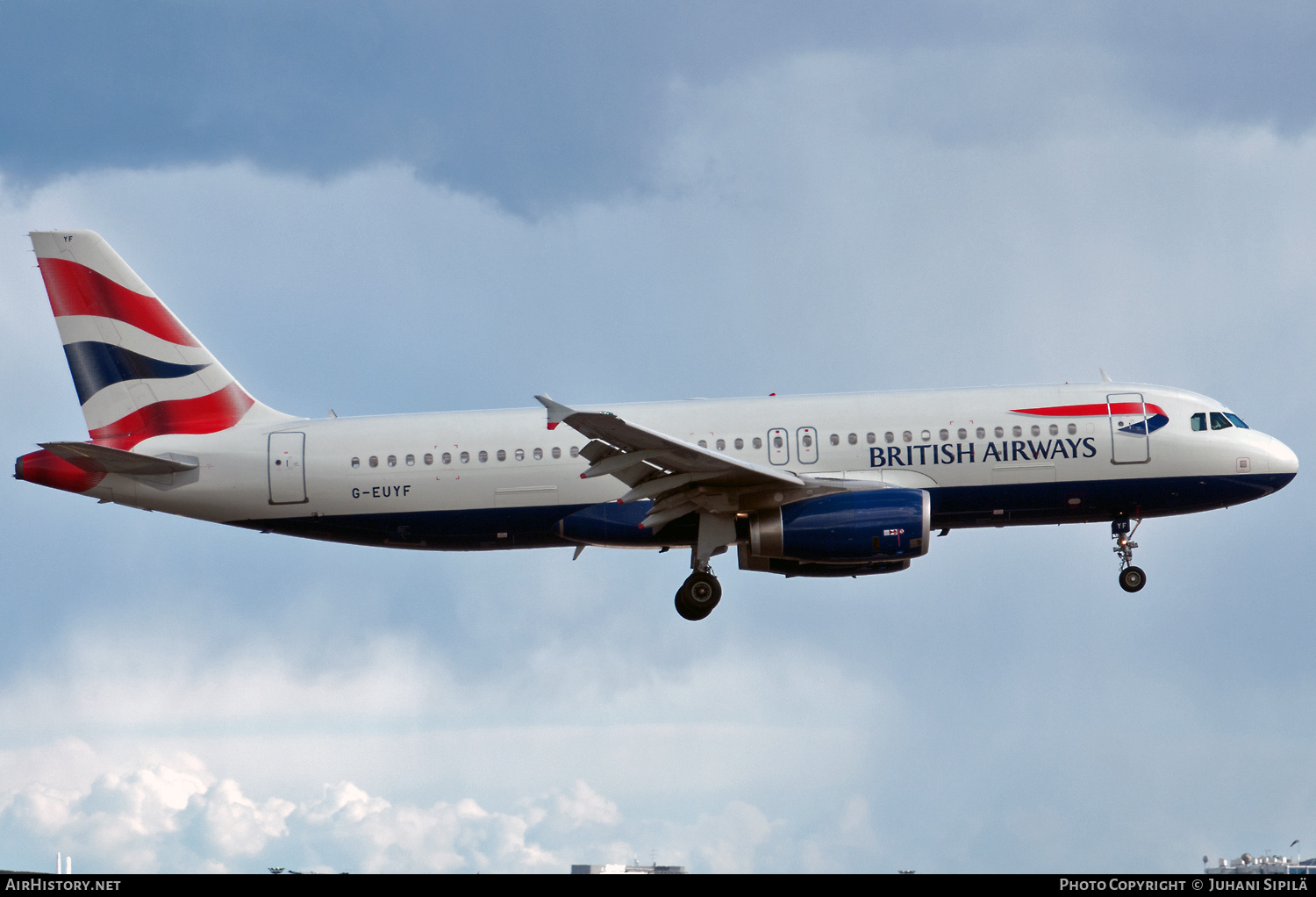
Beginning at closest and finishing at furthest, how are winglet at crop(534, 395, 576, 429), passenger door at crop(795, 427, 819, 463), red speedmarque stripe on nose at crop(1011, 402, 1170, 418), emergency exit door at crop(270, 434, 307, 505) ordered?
winglet at crop(534, 395, 576, 429), passenger door at crop(795, 427, 819, 463), red speedmarque stripe on nose at crop(1011, 402, 1170, 418), emergency exit door at crop(270, 434, 307, 505)

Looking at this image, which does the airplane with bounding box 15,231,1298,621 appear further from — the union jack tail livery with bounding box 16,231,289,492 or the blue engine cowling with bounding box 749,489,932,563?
the union jack tail livery with bounding box 16,231,289,492

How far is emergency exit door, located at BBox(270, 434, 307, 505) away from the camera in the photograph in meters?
28.2

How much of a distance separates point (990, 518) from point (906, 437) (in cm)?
252

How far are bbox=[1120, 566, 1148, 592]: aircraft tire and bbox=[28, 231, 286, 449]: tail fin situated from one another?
18980 mm

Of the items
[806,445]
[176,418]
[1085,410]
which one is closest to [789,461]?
[806,445]

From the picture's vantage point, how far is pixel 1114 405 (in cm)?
2764

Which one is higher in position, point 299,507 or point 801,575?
point 299,507

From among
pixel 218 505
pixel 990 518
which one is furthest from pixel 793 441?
pixel 218 505

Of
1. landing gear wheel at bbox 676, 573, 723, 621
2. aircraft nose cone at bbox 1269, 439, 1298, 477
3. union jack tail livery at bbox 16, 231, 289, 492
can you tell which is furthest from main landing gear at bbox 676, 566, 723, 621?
aircraft nose cone at bbox 1269, 439, 1298, 477
